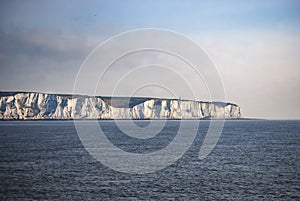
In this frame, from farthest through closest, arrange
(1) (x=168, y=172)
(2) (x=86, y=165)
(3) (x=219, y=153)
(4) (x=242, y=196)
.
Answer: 1. (3) (x=219, y=153)
2. (2) (x=86, y=165)
3. (1) (x=168, y=172)
4. (4) (x=242, y=196)

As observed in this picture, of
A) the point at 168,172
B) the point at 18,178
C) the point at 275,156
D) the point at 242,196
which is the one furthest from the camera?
the point at 275,156

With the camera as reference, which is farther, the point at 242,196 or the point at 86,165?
the point at 86,165

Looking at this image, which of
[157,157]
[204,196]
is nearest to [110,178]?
[204,196]

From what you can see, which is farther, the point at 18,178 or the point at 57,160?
the point at 57,160

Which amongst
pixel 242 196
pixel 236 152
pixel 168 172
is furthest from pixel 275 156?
pixel 242 196

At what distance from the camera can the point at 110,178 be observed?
56.3m

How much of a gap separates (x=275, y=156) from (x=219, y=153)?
12683 mm

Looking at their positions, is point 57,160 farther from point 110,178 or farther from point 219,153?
point 219,153

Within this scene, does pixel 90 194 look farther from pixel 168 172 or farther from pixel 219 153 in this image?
pixel 219 153

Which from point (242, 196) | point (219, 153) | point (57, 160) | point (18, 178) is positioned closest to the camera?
point (242, 196)

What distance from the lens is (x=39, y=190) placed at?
4750 centimetres

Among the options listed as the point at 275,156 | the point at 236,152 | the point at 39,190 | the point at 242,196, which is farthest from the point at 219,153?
the point at 39,190

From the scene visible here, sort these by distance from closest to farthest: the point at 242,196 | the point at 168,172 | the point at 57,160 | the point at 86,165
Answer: the point at 242,196 → the point at 168,172 → the point at 86,165 → the point at 57,160

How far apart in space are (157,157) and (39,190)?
37.2 m
